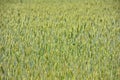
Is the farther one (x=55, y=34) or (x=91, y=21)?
(x=91, y=21)

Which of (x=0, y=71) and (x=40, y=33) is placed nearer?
(x=0, y=71)

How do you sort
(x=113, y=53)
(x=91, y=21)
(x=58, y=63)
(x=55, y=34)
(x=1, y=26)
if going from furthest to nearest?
1. (x=91, y=21)
2. (x=1, y=26)
3. (x=55, y=34)
4. (x=113, y=53)
5. (x=58, y=63)

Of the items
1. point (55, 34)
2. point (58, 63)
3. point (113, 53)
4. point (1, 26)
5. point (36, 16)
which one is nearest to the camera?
point (58, 63)

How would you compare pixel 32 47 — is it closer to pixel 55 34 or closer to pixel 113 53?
pixel 55 34

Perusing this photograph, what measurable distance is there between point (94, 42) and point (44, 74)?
1.29 meters

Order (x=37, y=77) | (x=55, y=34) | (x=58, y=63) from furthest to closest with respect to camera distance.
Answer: (x=55, y=34), (x=58, y=63), (x=37, y=77)

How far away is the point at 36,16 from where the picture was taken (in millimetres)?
6414

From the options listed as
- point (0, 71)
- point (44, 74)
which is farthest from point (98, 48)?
point (0, 71)

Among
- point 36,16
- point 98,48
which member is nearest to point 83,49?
point 98,48

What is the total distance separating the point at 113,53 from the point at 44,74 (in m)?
1.09

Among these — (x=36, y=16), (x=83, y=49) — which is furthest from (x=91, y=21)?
(x=83, y=49)

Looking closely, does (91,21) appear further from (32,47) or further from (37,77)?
(37,77)

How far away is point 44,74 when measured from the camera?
2961 millimetres

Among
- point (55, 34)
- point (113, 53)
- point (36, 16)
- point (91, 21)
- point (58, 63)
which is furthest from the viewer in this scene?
point (36, 16)
